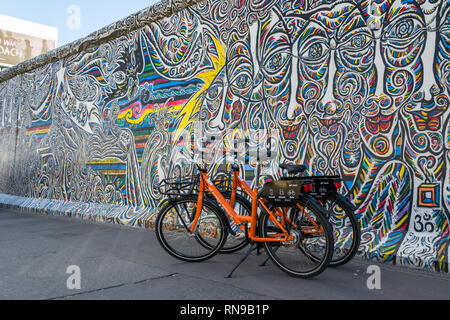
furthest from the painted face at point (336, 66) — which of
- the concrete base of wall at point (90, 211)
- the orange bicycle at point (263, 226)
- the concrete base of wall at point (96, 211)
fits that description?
the concrete base of wall at point (90, 211)

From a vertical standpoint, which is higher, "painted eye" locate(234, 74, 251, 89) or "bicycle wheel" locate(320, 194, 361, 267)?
"painted eye" locate(234, 74, 251, 89)

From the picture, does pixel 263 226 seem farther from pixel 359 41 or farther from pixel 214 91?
pixel 214 91

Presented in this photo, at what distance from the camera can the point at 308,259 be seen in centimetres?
377

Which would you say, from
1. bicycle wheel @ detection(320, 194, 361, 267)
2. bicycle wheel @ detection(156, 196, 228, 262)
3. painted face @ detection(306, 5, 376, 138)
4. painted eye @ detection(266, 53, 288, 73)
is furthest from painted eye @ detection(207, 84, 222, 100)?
bicycle wheel @ detection(320, 194, 361, 267)

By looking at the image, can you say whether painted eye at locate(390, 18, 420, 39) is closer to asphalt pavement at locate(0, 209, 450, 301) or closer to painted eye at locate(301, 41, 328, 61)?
painted eye at locate(301, 41, 328, 61)

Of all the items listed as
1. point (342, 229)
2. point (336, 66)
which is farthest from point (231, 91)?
point (342, 229)

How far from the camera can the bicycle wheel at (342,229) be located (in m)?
3.81

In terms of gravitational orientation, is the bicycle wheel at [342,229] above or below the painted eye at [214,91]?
below

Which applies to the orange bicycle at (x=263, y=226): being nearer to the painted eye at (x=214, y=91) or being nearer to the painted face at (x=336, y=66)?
the painted face at (x=336, y=66)

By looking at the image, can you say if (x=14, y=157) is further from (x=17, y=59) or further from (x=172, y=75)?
(x=17, y=59)

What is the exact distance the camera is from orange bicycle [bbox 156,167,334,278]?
364 centimetres

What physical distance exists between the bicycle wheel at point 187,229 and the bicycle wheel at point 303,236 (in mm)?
596

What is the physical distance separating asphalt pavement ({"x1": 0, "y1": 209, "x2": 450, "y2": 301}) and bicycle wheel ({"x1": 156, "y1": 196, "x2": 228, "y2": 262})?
0.13 m

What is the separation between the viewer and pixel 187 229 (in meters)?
4.37
